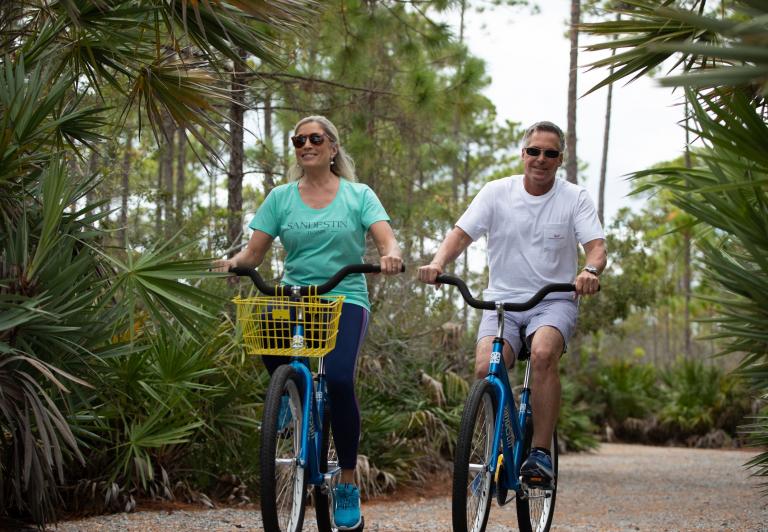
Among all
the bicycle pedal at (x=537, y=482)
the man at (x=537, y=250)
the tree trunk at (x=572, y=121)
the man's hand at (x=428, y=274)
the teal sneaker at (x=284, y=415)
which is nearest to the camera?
the teal sneaker at (x=284, y=415)

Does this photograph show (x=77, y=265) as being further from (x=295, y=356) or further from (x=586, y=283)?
(x=586, y=283)

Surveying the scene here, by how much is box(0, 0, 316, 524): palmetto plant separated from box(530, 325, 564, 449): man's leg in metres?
1.67

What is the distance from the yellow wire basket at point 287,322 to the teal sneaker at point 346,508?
0.77 metres

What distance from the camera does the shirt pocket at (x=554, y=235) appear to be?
5078mm

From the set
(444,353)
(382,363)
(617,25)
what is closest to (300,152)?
(617,25)

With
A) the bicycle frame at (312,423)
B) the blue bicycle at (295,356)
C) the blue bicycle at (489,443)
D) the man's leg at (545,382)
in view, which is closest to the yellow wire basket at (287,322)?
the blue bicycle at (295,356)

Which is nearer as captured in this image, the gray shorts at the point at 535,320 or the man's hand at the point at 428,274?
the man's hand at the point at 428,274

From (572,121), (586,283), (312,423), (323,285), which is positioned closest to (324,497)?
(312,423)

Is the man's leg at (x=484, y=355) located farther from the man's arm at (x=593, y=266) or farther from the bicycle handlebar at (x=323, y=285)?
the bicycle handlebar at (x=323, y=285)

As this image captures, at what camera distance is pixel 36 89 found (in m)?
5.19

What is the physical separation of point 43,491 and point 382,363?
5703mm

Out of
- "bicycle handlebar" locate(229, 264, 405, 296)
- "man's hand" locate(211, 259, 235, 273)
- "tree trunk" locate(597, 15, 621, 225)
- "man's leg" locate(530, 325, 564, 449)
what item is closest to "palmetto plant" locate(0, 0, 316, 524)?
"man's hand" locate(211, 259, 235, 273)

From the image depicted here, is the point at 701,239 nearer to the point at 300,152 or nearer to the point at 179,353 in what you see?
the point at 300,152

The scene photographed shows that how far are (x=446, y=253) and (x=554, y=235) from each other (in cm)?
55
